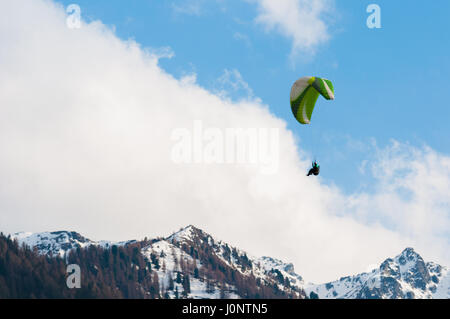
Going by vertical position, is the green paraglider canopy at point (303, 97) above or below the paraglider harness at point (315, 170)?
above

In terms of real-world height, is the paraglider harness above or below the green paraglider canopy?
below

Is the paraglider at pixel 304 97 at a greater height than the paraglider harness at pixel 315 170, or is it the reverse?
the paraglider at pixel 304 97

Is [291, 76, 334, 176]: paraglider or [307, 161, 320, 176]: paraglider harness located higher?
[291, 76, 334, 176]: paraglider
